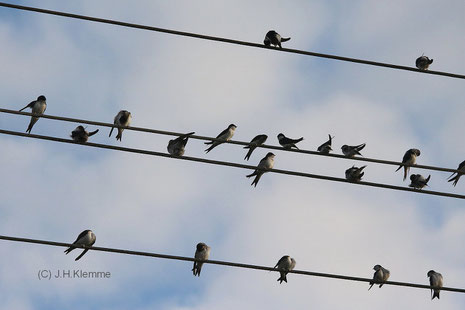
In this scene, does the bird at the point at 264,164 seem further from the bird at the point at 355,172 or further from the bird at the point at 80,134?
the bird at the point at 80,134

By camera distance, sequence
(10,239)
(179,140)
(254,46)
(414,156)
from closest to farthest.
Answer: (10,239) < (254,46) < (179,140) < (414,156)

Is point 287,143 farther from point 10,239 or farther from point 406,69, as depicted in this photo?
point 10,239

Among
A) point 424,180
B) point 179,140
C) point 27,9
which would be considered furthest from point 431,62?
point 27,9

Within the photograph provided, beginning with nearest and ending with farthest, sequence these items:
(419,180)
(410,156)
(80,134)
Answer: (80,134) → (410,156) → (419,180)

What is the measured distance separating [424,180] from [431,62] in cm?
261

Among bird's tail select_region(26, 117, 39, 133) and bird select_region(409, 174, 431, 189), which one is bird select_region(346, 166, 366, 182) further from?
bird's tail select_region(26, 117, 39, 133)

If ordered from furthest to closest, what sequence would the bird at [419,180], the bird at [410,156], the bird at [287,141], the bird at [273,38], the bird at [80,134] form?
1. the bird at [419,180]
2. the bird at [273,38]
3. the bird at [410,156]
4. the bird at [287,141]
5. the bird at [80,134]

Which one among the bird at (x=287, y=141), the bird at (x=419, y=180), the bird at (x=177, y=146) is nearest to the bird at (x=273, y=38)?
the bird at (x=287, y=141)

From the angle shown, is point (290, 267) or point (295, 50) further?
point (290, 267)

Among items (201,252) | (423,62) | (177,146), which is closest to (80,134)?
(177,146)

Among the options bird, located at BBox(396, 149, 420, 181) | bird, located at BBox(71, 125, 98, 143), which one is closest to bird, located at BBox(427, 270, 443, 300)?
bird, located at BBox(396, 149, 420, 181)

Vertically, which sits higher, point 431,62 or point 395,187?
point 431,62

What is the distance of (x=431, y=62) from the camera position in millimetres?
20641

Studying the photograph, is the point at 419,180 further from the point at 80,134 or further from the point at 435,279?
the point at 80,134
